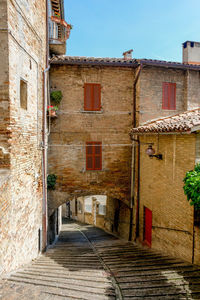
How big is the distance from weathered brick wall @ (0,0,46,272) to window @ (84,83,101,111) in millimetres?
2727

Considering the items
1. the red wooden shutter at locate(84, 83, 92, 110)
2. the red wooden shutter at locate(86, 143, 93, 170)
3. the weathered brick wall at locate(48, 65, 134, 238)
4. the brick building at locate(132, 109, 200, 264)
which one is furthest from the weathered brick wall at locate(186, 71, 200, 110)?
the red wooden shutter at locate(86, 143, 93, 170)

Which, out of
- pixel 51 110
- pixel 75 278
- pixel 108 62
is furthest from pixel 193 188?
pixel 108 62

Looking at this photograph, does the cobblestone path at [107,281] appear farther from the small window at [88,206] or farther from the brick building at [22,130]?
the small window at [88,206]

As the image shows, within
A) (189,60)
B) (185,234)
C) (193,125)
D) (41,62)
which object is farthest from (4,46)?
(189,60)

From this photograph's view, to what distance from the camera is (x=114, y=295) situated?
523cm

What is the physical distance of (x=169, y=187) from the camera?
28.9 ft

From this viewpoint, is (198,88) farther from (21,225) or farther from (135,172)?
(21,225)

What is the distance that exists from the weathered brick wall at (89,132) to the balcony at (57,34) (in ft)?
3.47

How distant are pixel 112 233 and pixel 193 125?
1260 cm

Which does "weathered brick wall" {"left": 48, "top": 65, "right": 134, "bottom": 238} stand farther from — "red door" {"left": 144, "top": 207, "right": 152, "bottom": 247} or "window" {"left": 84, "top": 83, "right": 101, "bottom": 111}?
"red door" {"left": 144, "top": 207, "right": 152, "bottom": 247}

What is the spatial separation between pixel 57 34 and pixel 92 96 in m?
4.47

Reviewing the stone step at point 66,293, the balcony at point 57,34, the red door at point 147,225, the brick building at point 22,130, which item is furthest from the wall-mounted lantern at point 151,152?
the balcony at point 57,34

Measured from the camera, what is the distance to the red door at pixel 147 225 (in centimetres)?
1075

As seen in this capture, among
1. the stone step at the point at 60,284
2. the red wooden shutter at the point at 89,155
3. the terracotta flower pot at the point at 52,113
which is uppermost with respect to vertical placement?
the terracotta flower pot at the point at 52,113
